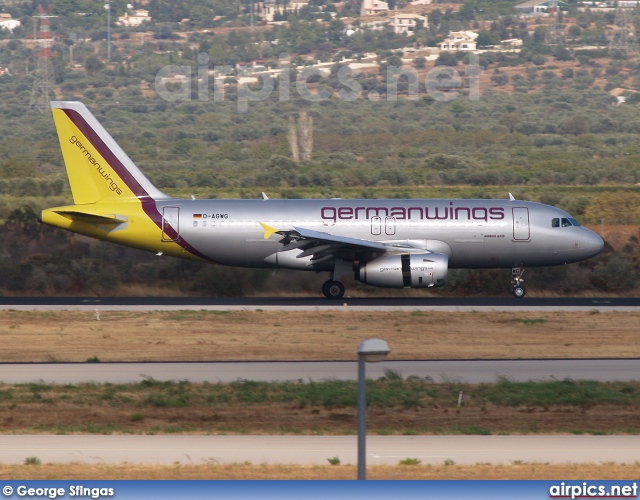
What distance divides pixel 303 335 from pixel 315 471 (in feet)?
44.5

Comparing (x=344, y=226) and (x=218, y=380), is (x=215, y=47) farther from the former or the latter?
(x=218, y=380)

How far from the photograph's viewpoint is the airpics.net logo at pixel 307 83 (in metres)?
156

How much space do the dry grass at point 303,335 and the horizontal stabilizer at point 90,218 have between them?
174 inches

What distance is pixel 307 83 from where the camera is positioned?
160875mm

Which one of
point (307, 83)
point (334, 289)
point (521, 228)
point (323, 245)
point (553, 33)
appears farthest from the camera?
point (553, 33)

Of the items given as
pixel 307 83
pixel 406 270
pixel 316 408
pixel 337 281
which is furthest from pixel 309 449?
pixel 307 83

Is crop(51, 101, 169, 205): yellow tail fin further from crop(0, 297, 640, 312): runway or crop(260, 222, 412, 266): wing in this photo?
crop(260, 222, 412, 266): wing

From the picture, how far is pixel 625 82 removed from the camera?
16438 centimetres

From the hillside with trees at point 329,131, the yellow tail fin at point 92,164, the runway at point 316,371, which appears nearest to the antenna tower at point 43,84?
the hillside with trees at point 329,131

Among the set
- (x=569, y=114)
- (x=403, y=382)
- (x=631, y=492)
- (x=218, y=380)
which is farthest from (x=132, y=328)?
(x=569, y=114)

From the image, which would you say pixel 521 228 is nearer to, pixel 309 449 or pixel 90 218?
pixel 90 218

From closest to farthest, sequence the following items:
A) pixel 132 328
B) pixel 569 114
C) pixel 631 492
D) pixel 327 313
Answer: pixel 631 492 → pixel 132 328 → pixel 327 313 → pixel 569 114

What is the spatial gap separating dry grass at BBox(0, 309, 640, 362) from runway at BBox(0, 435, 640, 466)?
800 cm

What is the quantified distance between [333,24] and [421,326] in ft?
568
